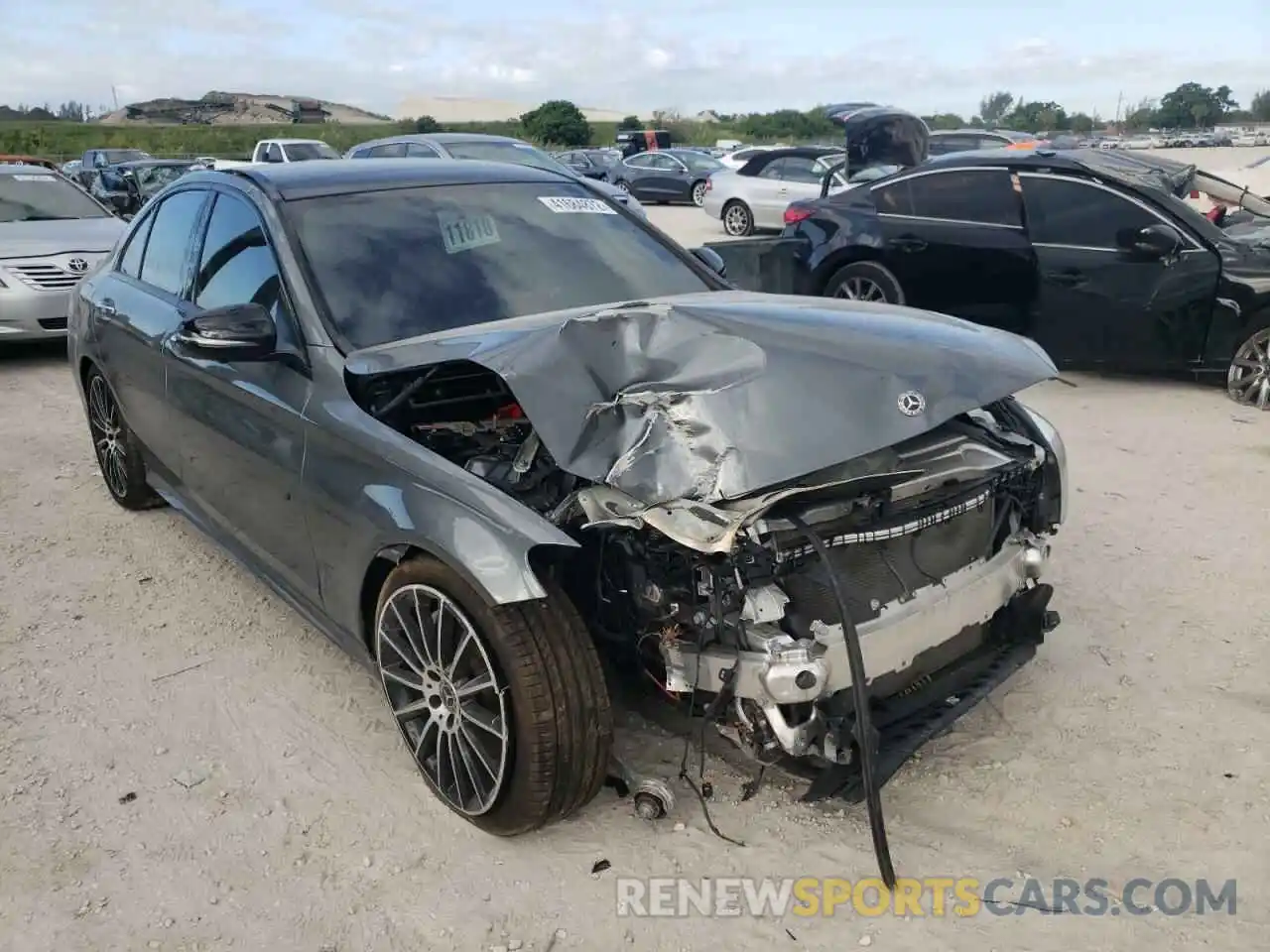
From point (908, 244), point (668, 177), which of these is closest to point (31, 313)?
point (908, 244)

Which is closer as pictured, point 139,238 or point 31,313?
point 139,238

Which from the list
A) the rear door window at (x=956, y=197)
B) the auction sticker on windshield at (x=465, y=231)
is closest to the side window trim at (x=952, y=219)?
the rear door window at (x=956, y=197)

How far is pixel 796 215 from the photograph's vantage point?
28.7ft

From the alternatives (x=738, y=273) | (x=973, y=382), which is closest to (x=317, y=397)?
(x=973, y=382)

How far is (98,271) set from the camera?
532 cm

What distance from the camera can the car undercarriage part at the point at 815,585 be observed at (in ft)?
8.32

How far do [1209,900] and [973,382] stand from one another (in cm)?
145

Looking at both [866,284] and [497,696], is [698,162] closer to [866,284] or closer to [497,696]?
[866,284]

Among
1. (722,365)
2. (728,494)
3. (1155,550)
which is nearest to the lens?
(728,494)

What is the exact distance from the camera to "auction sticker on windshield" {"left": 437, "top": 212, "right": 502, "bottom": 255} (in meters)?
3.69

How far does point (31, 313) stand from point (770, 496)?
829 centimetres

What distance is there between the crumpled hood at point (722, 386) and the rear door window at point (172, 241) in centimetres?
173

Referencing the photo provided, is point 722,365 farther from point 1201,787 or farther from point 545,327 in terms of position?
point 1201,787

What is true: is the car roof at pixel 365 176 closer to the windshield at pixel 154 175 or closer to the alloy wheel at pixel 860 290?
the alloy wheel at pixel 860 290
